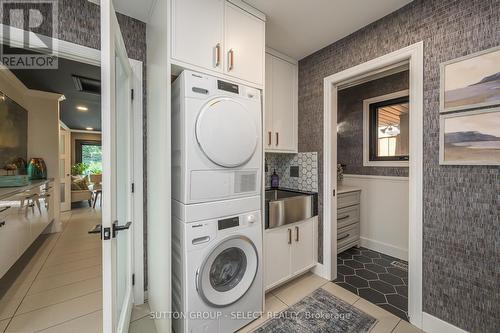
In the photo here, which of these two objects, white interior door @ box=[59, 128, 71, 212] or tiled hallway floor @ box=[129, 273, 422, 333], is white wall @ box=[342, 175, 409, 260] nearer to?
tiled hallway floor @ box=[129, 273, 422, 333]

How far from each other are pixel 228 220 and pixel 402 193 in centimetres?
239

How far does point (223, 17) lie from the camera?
1.49m

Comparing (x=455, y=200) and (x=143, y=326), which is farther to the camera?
(x=143, y=326)

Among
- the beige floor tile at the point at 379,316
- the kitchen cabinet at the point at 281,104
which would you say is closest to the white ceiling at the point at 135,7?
the kitchen cabinet at the point at 281,104

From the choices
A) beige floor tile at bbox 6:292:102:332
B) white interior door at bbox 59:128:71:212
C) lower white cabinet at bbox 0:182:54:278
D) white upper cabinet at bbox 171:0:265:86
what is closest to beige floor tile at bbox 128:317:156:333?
beige floor tile at bbox 6:292:102:332

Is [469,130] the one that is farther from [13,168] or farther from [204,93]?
[13,168]

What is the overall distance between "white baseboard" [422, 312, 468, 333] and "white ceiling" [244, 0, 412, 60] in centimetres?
238

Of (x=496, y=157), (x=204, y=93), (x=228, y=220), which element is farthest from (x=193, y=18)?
(x=496, y=157)

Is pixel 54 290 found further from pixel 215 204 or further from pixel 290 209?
pixel 290 209

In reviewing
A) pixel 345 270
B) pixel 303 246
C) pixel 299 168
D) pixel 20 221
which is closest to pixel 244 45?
pixel 299 168

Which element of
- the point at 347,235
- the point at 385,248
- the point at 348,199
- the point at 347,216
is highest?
the point at 348,199

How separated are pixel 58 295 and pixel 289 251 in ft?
7.23

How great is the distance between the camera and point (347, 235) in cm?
280

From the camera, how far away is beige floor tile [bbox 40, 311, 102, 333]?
60.6 inches
